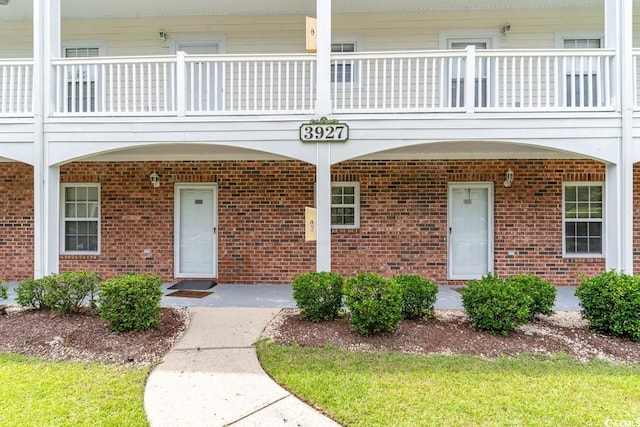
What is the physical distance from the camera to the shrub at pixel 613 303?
4.55 metres

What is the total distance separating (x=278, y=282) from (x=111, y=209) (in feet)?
13.6

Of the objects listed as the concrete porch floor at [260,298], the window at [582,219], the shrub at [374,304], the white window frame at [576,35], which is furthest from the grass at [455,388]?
the white window frame at [576,35]

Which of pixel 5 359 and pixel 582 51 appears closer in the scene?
pixel 5 359

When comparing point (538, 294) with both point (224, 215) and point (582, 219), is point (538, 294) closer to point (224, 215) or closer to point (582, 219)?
point (582, 219)

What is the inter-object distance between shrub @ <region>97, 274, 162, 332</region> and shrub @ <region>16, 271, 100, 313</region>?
29.0 inches

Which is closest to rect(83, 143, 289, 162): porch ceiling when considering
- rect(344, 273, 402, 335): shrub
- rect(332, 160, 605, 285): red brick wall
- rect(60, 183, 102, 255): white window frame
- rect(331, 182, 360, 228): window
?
rect(60, 183, 102, 255): white window frame

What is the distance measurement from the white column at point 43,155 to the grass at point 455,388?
4.52 m

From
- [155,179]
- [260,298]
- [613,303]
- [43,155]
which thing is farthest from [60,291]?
[613,303]

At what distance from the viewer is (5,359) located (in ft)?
13.5

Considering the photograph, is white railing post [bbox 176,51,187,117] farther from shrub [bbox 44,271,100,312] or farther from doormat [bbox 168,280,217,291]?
doormat [bbox 168,280,217,291]

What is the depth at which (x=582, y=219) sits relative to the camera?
8.01 metres

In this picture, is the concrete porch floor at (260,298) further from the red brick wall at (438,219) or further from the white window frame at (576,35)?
the white window frame at (576,35)

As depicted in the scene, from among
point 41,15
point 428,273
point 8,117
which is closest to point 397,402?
point 428,273

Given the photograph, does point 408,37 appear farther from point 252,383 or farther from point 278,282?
point 252,383
